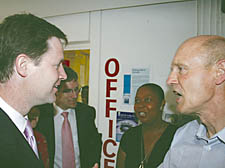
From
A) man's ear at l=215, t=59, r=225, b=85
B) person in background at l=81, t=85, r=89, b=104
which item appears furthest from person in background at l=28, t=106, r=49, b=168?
man's ear at l=215, t=59, r=225, b=85

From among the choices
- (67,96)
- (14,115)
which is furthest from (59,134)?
(14,115)

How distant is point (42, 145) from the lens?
1.56 meters

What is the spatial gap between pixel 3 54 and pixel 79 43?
1017 millimetres

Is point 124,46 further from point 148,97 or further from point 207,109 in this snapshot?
point 207,109

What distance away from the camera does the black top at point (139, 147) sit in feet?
4.64

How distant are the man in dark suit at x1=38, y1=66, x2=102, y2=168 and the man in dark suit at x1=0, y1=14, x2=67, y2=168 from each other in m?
0.74

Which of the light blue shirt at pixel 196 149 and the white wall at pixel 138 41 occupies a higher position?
the white wall at pixel 138 41

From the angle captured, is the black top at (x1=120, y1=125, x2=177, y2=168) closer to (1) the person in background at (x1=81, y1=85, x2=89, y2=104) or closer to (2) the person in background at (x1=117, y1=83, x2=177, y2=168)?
(2) the person in background at (x1=117, y1=83, x2=177, y2=168)

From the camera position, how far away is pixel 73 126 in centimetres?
176

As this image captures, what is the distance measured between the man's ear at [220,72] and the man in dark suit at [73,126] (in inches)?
44.8

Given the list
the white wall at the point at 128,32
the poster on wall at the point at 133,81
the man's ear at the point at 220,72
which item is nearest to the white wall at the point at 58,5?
the white wall at the point at 128,32

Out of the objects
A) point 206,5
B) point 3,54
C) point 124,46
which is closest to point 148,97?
point 124,46

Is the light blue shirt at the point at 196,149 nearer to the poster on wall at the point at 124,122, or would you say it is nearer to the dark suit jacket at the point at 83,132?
the poster on wall at the point at 124,122

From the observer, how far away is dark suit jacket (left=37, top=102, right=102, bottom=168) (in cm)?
168
